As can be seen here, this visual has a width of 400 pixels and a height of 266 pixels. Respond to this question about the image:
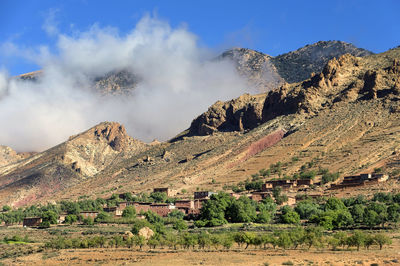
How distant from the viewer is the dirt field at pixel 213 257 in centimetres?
4397

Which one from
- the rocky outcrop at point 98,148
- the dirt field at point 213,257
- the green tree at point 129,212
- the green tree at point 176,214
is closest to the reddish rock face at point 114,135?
the rocky outcrop at point 98,148

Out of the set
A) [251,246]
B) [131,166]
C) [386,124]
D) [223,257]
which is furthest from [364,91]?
[223,257]

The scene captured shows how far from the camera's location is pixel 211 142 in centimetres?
14262

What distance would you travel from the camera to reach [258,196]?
87312 mm

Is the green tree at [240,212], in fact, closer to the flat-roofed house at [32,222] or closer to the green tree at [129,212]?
the green tree at [129,212]

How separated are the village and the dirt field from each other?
30408 mm

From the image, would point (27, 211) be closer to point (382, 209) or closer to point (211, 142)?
point (211, 142)

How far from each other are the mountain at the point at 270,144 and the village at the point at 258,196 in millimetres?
4466

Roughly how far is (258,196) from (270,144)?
38.2 meters

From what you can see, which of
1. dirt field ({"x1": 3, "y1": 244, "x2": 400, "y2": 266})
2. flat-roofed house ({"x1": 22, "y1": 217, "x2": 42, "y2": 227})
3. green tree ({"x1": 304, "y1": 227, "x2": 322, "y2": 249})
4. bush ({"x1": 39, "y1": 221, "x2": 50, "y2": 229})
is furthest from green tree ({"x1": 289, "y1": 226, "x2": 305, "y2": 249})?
flat-roofed house ({"x1": 22, "y1": 217, "x2": 42, "y2": 227})

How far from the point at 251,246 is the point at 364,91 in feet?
256

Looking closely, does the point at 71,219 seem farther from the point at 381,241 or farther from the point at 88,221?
the point at 381,241

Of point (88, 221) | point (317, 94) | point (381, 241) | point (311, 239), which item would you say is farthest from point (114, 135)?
point (381, 241)

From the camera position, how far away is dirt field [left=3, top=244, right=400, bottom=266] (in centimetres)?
4397
